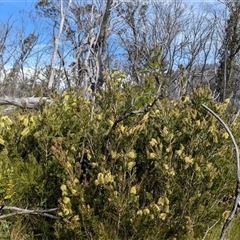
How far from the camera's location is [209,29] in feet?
76.4

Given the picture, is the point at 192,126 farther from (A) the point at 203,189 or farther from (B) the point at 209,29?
(B) the point at 209,29

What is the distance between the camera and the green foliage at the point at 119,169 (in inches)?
75.1

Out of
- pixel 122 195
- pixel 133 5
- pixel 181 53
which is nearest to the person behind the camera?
pixel 122 195

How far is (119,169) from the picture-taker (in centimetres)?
193

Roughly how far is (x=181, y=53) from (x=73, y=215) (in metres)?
23.0

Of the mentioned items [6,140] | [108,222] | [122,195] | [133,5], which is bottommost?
[108,222]

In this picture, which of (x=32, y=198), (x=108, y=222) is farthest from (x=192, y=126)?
(x=32, y=198)

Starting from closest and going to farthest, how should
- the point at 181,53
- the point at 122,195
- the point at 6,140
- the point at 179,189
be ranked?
the point at 122,195, the point at 179,189, the point at 6,140, the point at 181,53

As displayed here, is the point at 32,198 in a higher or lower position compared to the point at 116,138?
lower

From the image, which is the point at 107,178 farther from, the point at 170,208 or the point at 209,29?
the point at 209,29

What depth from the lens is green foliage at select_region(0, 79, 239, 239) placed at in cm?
191

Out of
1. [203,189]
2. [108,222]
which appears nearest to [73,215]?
[108,222]

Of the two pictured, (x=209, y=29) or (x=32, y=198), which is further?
(x=209, y=29)

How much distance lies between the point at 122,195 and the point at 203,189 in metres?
0.44
